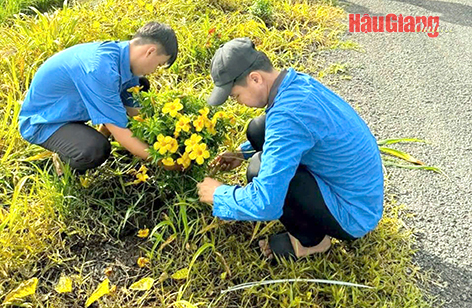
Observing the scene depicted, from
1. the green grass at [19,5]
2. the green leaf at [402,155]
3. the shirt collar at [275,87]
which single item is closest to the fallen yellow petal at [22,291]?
the shirt collar at [275,87]

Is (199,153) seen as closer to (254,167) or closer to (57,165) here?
(254,167)

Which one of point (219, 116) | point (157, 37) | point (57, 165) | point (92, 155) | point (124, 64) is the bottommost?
point (57, 165)

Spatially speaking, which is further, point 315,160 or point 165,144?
point 165,144

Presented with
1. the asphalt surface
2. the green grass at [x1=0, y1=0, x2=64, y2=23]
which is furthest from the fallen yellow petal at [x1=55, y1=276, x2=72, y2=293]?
the green grass at [x1=0, y1=0, x2=64, y2=23]

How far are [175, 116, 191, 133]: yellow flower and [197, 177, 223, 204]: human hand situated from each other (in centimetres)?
22

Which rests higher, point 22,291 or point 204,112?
point 204,112

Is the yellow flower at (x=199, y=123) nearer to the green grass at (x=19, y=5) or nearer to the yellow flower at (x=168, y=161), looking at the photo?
the yellow flower at (x=168, y=161)

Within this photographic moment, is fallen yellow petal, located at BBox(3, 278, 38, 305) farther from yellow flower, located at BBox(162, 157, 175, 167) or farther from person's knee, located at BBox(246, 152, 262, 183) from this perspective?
person's knee, located at BBox(246, 152, 262, 183)

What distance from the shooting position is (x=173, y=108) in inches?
77.9

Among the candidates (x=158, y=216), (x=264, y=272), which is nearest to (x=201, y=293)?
→ (x=264, y=272)

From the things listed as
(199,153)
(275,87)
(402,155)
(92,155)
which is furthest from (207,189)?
(402,155)

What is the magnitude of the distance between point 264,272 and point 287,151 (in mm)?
685
